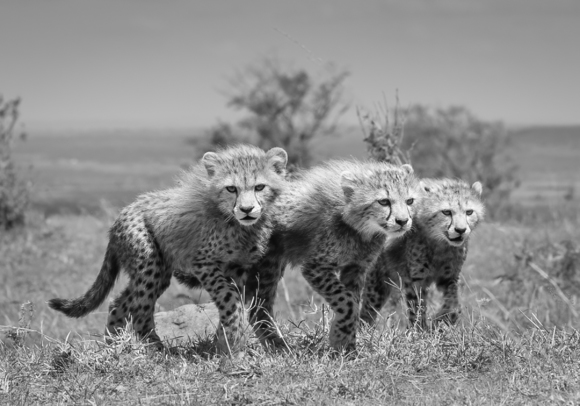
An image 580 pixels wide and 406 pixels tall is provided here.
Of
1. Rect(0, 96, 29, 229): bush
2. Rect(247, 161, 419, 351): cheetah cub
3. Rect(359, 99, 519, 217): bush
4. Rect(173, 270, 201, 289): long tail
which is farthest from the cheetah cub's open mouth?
Rect(359, 99, 519, 217): bush

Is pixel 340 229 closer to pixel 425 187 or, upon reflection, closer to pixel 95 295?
pixel 425 187

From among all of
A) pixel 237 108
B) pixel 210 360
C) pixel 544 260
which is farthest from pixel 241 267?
pixel 237 108

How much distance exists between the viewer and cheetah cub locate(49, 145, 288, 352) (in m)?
4.47

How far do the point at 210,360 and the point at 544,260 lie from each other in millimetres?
4567

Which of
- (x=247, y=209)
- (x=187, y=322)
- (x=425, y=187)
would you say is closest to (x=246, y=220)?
(x=247, y=209)

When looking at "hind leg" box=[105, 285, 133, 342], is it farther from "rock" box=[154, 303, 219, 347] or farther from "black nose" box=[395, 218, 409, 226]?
"black nose" box=[395, 218, 409, 226]

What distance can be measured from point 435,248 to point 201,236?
1.60 metres

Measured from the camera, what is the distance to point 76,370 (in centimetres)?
414

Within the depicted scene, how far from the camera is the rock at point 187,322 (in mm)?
5453

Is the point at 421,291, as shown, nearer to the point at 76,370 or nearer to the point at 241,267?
the point at 241,267

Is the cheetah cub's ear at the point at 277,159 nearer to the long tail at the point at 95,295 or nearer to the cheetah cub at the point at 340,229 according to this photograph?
the cheetah cub at the point at 340,229

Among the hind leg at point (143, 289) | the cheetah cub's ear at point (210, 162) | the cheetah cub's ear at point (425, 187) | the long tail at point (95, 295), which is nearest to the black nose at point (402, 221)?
the cheetah cub's ear at point (425, 187)

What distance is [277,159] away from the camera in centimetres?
467

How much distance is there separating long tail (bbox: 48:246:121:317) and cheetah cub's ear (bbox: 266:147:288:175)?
4.27 ft
